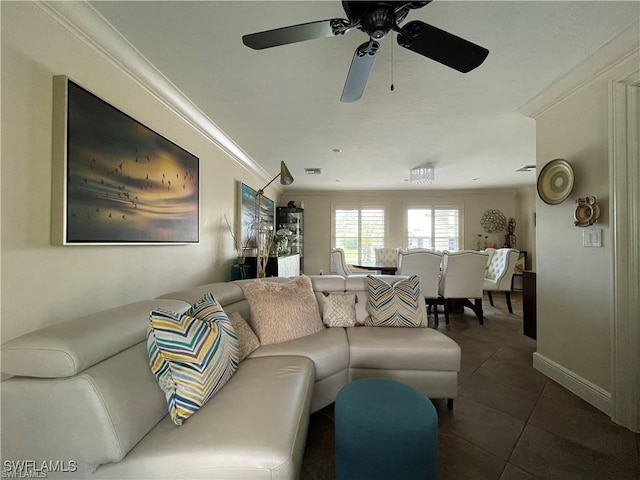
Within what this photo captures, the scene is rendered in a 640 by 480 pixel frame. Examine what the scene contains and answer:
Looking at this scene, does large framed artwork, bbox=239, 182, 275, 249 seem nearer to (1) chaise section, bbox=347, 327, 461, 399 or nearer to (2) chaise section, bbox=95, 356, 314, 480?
(1) chaise section, bbox=347, 327, 461, 399

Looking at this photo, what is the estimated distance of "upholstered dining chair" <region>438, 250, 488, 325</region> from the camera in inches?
136

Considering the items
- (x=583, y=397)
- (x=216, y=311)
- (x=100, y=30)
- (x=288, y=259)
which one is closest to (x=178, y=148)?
(x=100, y=30)

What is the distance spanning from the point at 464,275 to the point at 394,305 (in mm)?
1867

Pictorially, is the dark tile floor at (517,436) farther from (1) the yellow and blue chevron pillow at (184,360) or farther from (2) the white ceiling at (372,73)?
(2) the white ceiling at (372,73)

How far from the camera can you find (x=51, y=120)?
3.98 ft

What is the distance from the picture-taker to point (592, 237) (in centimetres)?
180

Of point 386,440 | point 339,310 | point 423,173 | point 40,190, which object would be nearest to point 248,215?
point 339,310

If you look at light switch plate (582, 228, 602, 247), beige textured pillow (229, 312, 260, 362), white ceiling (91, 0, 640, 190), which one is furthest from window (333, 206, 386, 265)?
beige textured pillow (229, 312, 260, 362)

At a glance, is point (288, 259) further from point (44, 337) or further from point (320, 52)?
point (44, 337)

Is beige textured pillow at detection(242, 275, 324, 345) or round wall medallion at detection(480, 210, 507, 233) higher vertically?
round wall medallion at detection(480, 210, 507, 233)

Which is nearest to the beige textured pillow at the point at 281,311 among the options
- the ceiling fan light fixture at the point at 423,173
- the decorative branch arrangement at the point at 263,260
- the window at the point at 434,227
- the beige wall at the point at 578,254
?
the decorative branch arrangement at the point at 263,260

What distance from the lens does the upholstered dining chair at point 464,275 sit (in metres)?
3.46

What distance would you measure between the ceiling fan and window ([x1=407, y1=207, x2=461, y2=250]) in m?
5.22

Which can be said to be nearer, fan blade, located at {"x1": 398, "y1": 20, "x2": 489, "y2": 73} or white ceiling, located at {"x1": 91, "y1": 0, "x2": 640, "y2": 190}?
fan blade, located at {"x1": 398, "y1": 20, "x2": 489, "y2": 73}
